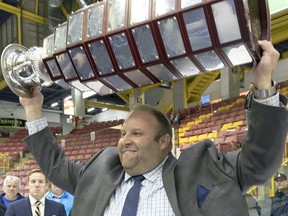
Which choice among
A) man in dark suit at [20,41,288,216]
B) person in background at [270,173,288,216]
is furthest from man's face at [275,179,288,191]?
man in dark suit at [20,41,288,216]

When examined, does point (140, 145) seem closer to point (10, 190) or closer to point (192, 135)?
point (10, 190)

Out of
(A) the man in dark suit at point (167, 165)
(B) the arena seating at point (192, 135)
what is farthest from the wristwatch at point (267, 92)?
(B) the arena seating at point (192, 135)

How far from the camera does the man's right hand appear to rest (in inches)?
74.2

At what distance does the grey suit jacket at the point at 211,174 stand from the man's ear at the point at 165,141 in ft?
0.16

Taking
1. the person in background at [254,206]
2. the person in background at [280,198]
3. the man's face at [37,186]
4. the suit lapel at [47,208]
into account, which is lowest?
the person in background at [254,206]

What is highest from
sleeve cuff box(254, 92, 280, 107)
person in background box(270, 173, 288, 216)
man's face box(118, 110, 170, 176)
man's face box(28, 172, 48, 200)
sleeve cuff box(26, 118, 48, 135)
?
sleeve cuff box(254, 92, 280, 107)

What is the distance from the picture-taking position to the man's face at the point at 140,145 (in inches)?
63.9

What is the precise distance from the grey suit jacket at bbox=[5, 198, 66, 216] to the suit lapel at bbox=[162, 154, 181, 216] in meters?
1.97

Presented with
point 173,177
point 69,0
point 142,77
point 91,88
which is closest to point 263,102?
point 173,177

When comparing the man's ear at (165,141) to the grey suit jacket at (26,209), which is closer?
the man's ear at (165,141)

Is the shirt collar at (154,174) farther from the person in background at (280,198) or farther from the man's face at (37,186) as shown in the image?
the person in background at (280,198)

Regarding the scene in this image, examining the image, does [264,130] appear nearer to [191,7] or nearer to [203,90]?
[191,7]

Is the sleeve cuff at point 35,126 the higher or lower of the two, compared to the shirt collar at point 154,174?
higher

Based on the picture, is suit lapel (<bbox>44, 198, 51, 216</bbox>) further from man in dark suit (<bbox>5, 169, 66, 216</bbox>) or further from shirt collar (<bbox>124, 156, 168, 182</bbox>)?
shirt collar (<bbox>124, 156, 168, 182</bbox>)
